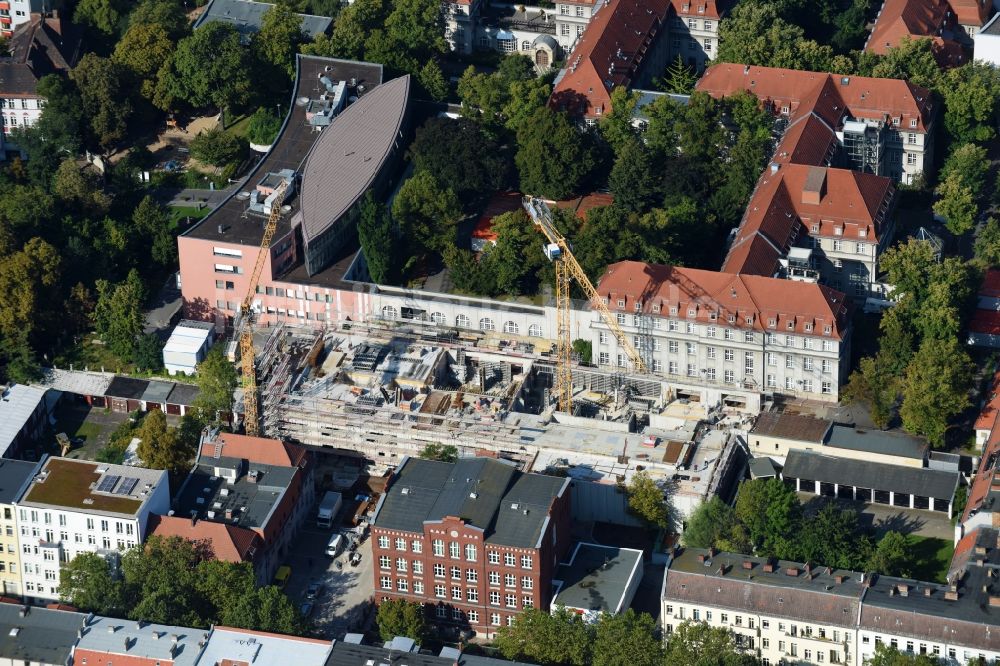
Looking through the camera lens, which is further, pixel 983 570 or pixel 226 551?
pixel 226 551

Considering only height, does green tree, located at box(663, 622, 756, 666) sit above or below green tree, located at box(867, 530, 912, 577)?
below

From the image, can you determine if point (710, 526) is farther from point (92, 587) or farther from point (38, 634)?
point (38, 634)

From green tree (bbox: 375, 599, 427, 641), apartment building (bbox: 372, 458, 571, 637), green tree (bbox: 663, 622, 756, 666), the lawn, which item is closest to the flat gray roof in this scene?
apartment building (bbox: 372, 458, 571, 637)

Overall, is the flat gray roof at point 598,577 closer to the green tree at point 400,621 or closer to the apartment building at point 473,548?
the apartment building at point 473,548

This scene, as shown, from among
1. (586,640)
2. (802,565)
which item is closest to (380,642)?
(586,640)

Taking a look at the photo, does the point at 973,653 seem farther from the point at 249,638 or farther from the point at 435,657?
the point at 249,638

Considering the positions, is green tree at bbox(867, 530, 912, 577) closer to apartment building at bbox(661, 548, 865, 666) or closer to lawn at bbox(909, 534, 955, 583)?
lawn at bbox(909, 534, 955, 583)
